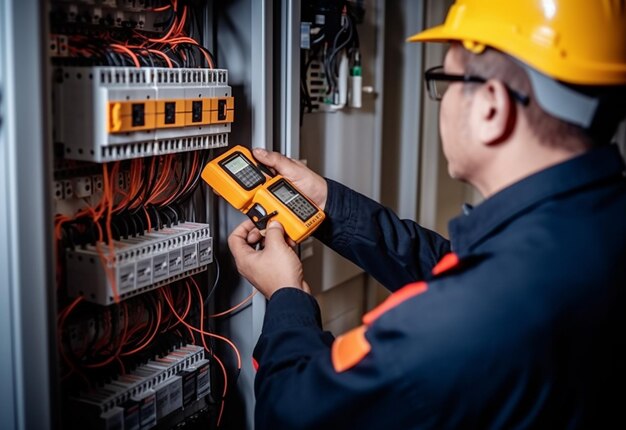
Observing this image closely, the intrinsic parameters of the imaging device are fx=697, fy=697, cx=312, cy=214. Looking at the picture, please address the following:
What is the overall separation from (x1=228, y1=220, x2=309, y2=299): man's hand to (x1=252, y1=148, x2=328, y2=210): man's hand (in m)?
0.17

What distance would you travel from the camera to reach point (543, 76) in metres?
1.10

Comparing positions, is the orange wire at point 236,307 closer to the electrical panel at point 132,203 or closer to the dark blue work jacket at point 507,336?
the electrical panel at point 132,203

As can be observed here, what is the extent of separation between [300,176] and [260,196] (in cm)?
16

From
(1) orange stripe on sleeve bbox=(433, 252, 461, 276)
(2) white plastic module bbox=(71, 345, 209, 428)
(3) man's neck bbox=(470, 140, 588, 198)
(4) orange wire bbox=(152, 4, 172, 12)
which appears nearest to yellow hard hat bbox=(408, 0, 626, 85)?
(3) man's neck bbox=(470, 140, 588, 198)

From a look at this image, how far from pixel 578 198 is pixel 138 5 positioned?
0.97 metres

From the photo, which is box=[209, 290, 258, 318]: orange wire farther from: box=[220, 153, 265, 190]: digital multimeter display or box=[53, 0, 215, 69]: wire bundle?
box=[53, 0, 215, 69]: wire bundle

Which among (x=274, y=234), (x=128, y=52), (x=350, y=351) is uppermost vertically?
(x=128, y=52)

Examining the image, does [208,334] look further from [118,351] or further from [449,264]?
[449,264]

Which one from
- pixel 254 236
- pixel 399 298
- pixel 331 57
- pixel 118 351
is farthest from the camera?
pixel 331 57

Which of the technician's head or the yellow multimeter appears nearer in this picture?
the technician's head

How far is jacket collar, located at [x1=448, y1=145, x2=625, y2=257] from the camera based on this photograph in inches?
42.5

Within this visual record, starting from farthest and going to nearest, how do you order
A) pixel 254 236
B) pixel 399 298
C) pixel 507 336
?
1. pixel 254 236
2. pixel 399 298
3. pixel 507 336

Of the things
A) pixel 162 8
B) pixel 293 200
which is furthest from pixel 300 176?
pixel 162 8

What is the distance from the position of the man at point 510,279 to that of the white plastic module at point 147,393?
355mm
